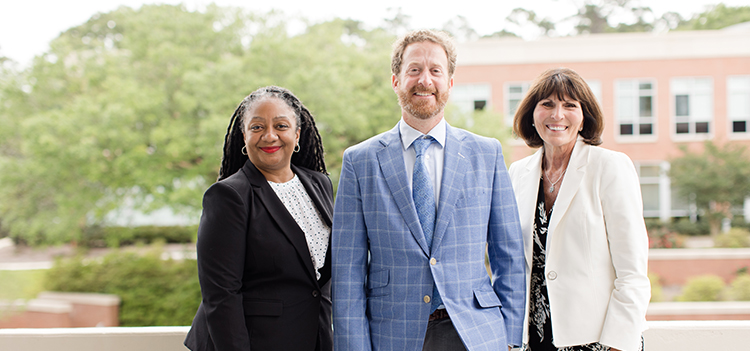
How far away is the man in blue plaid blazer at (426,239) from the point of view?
1.60m

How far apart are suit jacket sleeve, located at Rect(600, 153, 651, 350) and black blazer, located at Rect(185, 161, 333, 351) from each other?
1024 mm

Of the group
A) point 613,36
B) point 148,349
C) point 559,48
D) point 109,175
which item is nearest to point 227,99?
point 109,175

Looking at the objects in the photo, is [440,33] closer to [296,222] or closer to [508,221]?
[508,221]

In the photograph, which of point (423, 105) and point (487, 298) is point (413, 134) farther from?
point (487, 298)

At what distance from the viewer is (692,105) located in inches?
640

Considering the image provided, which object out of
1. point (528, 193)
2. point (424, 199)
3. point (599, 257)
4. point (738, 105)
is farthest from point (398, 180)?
point (738, 105)

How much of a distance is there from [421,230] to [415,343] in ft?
1.16

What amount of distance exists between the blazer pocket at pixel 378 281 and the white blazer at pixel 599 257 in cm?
62

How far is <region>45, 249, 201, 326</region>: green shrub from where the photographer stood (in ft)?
29.9

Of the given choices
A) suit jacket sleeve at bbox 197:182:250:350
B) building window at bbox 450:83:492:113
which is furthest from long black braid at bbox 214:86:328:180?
building window at bbox 450:83:492:113

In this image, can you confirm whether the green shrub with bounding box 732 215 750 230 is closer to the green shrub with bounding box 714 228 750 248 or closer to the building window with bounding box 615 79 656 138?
the green shrub with bounding box 714 228 750 248

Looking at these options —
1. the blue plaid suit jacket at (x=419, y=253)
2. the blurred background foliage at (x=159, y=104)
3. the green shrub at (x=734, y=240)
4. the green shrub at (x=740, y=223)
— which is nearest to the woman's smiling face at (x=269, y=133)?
the blue plaid suit jacket at (x=419, y=253)

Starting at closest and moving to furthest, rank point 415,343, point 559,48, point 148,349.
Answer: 1. point 415,343
2. point 148,349
3. point 559,48

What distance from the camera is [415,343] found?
5.20 feet
